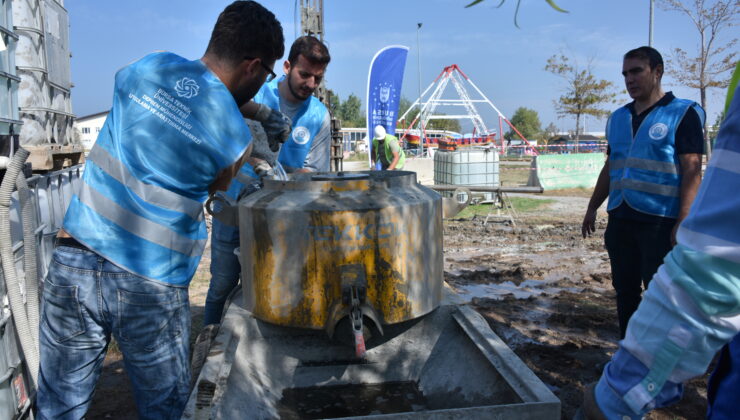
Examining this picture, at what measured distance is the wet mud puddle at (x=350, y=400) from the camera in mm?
2273

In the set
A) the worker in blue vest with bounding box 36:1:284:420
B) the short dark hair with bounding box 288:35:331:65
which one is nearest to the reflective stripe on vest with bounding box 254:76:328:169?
the short dark hair with bounding box 288:35:331:65

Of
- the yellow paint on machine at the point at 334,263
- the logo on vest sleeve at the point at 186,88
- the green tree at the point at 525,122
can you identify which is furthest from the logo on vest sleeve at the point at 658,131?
the green tree at the point at 525,122

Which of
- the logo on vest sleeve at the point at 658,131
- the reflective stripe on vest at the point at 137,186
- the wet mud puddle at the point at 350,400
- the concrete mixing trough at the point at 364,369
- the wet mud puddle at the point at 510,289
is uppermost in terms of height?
the logo on vest sleeve at the point at 658,131

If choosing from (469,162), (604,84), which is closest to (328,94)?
(469,162)

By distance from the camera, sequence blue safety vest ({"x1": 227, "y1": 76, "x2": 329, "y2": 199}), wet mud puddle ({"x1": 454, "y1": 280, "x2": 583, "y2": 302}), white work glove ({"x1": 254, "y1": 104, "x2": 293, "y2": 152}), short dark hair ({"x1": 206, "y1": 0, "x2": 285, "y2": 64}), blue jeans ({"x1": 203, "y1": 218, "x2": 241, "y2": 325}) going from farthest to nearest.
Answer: wet mud puddle ({"x1": 454, "y1": 280, "x2": 583, "y2": 302}) < blue safety vest ({"x1": 227, "y1": 76, "x2": 329, "y2": 199}) < blue jeans ({"x1": 203, "y1": 218, "x2": 241, "y2": 325}) < white work glove ({"x1": 254, "y1": 104, "x2": 293, "y2": 152}) < short dark hair ({"x1": 206, "y1": 0, "x2": 285, "y2": 64})

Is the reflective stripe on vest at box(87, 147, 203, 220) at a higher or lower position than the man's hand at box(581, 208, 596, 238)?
higher

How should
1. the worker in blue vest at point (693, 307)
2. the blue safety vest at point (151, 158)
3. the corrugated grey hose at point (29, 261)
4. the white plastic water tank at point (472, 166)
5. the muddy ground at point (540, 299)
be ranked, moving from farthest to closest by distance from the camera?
the white plastic water tank at point (472, 166) < the muddy ground at point (540, 299) < the corrugated grey hose at point (29, 261) < the blue safety vest at point (151, 158) < the worker in blue vest at point (693, 307)

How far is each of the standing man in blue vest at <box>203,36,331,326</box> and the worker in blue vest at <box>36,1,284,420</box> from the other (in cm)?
100

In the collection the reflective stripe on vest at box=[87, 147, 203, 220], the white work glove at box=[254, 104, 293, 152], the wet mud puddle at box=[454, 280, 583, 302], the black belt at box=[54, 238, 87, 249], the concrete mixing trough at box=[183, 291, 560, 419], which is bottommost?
the wet mud puddle at box=[454, 280, 583, 302]

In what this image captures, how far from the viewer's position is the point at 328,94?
13.6 meters

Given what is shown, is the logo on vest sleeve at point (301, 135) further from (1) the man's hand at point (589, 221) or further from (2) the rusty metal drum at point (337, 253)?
(1) the man's hand at point (589, 221)

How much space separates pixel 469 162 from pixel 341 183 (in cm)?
989

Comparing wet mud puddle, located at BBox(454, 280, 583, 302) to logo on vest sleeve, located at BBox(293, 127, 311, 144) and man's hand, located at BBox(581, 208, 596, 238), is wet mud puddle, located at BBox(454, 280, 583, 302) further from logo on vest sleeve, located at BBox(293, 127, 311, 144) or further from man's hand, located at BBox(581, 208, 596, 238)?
logo on vest sleeve, located at BBox(293, 127, 311, 144)

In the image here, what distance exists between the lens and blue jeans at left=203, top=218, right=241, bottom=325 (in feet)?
10.9
